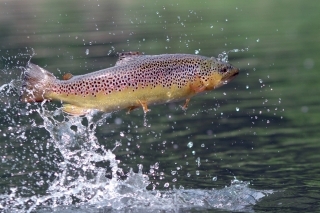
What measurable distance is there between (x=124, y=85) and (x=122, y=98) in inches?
4.9

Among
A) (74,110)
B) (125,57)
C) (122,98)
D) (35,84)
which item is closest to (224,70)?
(125,57)

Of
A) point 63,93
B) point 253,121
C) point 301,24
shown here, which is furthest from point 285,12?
point 63,93

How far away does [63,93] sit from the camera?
7.27 m

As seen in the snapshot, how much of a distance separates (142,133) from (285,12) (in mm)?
29261

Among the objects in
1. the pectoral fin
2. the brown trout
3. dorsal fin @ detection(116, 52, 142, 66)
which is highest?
dorsal fin @ detection(116, 52, 142, 66)

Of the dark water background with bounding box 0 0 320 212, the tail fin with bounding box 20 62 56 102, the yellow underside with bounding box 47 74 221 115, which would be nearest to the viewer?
the tail fin with bounding box 20 62 56 102

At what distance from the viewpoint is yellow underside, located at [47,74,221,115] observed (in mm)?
7160

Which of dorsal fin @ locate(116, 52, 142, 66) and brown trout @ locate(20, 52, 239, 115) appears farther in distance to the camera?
dorsal fin @ locate(116, 52, 142, 66)

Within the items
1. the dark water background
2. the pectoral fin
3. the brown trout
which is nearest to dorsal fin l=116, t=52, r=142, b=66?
the brown trout

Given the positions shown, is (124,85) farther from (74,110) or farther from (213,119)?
(213,119)

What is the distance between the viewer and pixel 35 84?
7156mm

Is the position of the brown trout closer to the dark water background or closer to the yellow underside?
the yellow underside

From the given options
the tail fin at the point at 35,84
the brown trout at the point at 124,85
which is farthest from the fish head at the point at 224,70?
the tail fin at the point at 35,84

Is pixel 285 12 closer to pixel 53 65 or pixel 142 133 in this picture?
pixel 53 65
